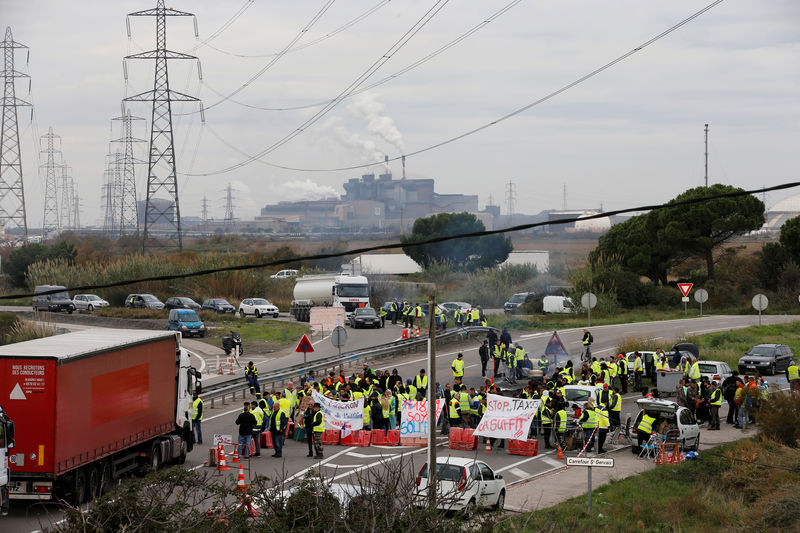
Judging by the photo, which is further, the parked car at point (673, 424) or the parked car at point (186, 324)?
the parked car at point (186, 324)

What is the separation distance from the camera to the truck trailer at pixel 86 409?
17078 millimetres

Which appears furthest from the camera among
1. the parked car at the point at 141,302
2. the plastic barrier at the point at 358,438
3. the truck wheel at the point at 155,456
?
the parked car at the point at 141,302

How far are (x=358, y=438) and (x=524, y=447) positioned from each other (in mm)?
4549

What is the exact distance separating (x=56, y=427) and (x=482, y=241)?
64.9 meters

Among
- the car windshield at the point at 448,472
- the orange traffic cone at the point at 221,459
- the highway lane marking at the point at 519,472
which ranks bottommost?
the highway lane marking at the point at 519,472

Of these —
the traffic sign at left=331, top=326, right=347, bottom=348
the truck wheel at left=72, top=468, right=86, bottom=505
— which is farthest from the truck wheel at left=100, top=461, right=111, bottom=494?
the traffic sign at left=331, top=326, right=347, bottom=348

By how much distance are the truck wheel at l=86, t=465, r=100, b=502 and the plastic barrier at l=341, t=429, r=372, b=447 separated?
814cm

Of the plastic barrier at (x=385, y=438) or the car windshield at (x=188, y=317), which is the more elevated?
the car windshield at (x=188, y=317)

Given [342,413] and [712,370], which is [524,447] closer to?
[342,413]

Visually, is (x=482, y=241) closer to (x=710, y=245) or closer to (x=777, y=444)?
(x=710, y=245)

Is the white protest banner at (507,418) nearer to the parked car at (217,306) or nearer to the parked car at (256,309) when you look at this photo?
the parked car at (256,309)

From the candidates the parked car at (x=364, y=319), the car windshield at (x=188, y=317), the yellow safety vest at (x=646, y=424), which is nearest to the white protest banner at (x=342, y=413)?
the yellow safety vest at (x=646, y=424)

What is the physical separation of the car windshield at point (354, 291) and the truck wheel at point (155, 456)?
37071mm

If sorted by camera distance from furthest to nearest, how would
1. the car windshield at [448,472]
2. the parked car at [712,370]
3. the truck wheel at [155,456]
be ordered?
the parked car at [712,370] → the truck wheel at [155,456] → the car windshield at [448,472]
